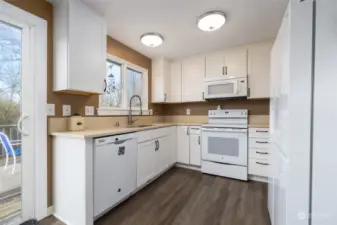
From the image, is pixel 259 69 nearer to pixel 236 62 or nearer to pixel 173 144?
pixel 236 62

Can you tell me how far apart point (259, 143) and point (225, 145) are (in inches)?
20.9

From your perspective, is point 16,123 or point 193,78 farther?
point 193,78

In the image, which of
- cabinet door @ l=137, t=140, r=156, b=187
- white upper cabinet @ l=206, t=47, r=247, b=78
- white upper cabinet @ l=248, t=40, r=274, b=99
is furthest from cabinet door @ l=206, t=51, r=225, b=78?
cabinet door @ l=137, t=140, r=156, b=187

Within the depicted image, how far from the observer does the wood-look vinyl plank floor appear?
1.66 metres

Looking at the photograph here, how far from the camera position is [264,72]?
2.76 metres

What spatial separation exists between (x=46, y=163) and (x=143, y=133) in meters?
1.16

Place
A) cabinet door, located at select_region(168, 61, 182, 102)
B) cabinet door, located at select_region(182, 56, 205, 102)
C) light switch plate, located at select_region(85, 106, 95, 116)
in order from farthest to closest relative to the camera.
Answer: cabinet door, located at select_region(168, 61, 182, 102), cabinet door, located at select_region(182, 56, 205, 102), light switch plate, located at select_region(85, 106, 95, 116)

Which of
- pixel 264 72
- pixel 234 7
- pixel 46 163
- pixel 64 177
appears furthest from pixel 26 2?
pixel 264 72

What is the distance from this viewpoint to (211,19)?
77.1 inches

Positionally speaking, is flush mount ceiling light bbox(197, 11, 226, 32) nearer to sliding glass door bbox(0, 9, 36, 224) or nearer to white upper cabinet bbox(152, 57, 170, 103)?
white upper cabinet bbox(152, 57, 170, 103)

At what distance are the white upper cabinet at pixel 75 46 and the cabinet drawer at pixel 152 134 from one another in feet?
2.79

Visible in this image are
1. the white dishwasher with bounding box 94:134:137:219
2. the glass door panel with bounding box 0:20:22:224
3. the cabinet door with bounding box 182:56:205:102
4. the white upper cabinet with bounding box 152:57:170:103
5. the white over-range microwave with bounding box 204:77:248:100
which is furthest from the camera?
the white upper cabinet with bounding box 152:57:170:103

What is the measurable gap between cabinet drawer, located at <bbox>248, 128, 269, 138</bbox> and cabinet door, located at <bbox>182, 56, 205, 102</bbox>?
114 cm

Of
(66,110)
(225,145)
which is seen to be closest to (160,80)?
(225,145)
